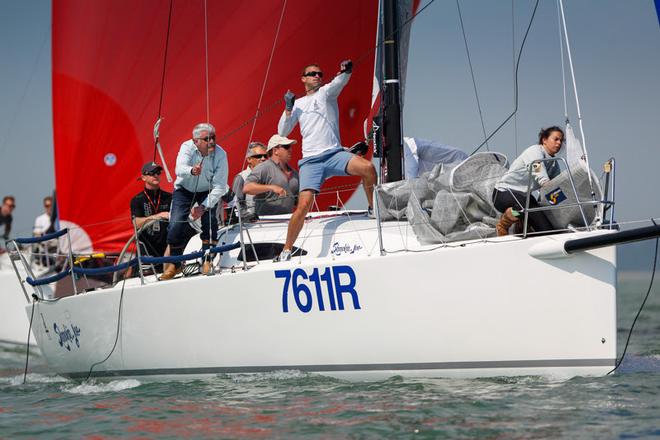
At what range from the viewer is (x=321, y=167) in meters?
6.43

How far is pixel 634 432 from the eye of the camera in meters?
4.40

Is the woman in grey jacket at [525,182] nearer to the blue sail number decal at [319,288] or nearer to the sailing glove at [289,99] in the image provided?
the blue sail number decal at [319,288]

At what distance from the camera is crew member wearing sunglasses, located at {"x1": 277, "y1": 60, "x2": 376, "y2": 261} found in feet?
21.0

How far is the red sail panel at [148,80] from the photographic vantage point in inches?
321

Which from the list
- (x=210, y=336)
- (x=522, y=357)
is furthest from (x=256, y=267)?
(x=522, y=357)

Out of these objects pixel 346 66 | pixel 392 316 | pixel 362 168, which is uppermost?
pixel 346 66

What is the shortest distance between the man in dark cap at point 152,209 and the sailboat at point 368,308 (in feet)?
1.60

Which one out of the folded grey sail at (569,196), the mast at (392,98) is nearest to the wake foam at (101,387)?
the mast at (392,98)

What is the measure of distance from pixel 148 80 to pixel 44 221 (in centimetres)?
509

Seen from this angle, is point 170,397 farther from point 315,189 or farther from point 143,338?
point 315,189

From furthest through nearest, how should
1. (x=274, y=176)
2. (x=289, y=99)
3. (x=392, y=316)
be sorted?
(x=274, y=176)
(x=289, y=99)
(x=392, y=316)

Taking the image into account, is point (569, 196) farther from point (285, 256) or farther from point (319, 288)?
point (285, 256)

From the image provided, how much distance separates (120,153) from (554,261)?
14.1ft

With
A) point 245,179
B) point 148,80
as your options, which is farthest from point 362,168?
point 148,80
